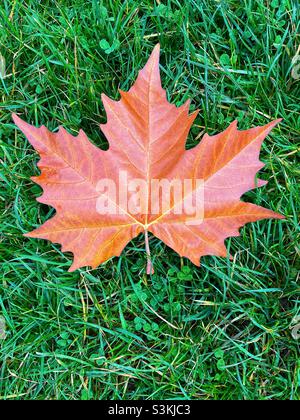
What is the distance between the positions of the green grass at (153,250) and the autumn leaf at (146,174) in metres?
0.20

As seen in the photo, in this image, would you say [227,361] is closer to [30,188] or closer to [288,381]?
[288,381]

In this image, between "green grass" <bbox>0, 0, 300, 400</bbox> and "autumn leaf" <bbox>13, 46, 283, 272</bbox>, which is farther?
"green grass" <bbox>0, 0, 300, 400</bbox>

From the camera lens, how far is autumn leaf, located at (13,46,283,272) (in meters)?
1.57

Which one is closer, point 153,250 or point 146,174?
point 146,174

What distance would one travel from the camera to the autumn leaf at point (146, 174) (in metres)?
1.57

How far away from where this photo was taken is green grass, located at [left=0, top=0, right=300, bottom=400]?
1.76 metres

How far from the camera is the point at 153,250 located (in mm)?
1787

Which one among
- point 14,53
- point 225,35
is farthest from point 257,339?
point 14,53

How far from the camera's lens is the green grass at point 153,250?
1.76 m

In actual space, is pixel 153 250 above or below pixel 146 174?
below

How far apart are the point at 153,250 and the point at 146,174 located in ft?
1.08

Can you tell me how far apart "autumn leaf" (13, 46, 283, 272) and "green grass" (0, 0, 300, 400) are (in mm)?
200

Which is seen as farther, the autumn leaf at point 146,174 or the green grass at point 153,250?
the green grass at point 153,250

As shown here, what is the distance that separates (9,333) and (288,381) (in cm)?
103
